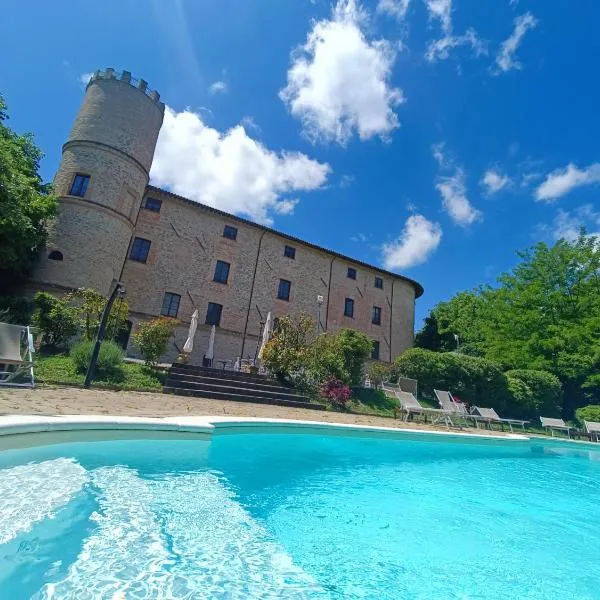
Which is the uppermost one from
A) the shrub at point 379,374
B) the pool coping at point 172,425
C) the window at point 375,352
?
the window at point 375,352

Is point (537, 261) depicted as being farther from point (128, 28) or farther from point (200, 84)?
point (128, 28)

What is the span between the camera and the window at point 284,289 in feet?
72.2

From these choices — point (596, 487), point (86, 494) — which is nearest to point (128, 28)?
point (86, 494)

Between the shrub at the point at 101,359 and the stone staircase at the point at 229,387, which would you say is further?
Result: the stone staircase at the point at 229,387

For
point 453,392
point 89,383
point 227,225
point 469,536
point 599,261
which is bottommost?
point 469,536

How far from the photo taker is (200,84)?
12.0 m

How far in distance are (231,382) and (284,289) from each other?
11.2 meters

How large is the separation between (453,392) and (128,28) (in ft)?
65.6

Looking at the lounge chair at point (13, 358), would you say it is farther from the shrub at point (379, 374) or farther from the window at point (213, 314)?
the shrub at point (379, 374)

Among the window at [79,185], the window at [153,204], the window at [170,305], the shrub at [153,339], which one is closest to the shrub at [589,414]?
the shrub at [153,339]

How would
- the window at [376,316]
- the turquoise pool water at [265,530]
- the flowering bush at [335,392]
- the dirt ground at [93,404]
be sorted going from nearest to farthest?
the turquoise pool water at [265,530], the dirt ground at [93,404], the flowering bush at [335,392], the window at [376,316]

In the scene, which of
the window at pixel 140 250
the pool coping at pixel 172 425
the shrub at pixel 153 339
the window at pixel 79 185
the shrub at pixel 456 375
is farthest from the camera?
the window at pixel 140 250

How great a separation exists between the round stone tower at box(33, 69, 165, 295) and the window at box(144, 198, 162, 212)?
0.91m

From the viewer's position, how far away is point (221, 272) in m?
20.4
